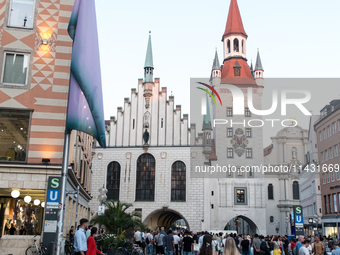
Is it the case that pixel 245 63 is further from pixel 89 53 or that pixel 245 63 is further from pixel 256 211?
pixel 89 53

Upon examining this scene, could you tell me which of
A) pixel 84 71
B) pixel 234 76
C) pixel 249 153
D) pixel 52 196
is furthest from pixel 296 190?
pixel 84 71

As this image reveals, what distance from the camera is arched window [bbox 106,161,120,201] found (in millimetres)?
40781

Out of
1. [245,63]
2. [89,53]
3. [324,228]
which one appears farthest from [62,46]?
[245,63]

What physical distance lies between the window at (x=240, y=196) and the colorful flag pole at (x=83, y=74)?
132 feet

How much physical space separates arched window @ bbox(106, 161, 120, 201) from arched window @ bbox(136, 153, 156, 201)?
2.20m

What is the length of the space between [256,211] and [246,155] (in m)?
7.47

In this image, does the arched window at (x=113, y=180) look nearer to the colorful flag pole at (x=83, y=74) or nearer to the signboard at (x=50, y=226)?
the signboard at (x=50, y=226)

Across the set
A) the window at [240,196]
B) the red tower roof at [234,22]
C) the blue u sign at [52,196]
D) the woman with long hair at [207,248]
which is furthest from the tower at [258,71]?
the woman with long hair at [207,248]

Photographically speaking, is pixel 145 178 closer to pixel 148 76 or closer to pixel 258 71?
pixel 148 76

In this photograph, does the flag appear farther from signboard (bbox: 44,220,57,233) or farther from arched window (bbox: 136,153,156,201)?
arched window (bbox: 136,153,156,201)

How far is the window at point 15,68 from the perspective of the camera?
16.7 m

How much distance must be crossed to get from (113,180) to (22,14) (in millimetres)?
25796

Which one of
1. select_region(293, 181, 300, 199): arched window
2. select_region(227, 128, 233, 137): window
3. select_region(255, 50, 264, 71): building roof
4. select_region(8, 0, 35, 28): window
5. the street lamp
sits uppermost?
select_region(255, 50, 264, 71): building roof

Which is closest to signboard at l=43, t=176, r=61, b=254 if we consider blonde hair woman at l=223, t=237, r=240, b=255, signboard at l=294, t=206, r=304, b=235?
blonde hair woman at l=223, t=237, r=240, b=255
